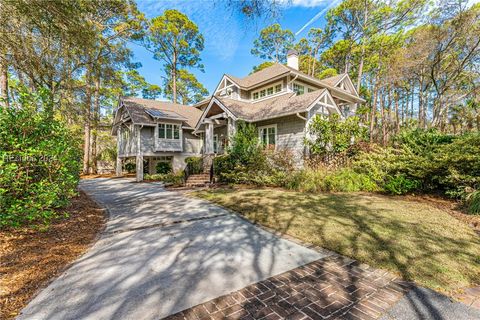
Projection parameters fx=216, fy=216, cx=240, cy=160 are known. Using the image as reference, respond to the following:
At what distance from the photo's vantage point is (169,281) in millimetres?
2822

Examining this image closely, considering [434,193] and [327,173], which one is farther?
[327,173]

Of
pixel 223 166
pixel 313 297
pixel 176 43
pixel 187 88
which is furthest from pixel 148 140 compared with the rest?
pixel 187 88

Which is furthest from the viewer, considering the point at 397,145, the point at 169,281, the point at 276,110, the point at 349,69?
the point at 349,69

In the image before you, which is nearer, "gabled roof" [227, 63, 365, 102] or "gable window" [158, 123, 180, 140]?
"gabled roof" [227, 63, 365, 102]

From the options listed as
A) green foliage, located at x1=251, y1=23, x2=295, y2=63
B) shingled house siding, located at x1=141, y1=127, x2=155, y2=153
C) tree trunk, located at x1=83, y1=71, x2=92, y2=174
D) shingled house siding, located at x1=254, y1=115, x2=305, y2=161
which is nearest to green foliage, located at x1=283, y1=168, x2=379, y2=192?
shingled house siding, located at x1=254, y1=115, x2=305, y2=161

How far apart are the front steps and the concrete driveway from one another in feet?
22.0

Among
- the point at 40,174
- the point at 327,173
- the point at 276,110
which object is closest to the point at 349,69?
the point at 276,110

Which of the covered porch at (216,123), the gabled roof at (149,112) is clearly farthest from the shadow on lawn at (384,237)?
the gabled roof at (149,112)

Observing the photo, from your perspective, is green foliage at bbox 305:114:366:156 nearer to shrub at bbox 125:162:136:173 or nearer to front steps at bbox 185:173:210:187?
front steps at bbox 185:173:210:187

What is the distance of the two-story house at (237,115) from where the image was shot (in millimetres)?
12898

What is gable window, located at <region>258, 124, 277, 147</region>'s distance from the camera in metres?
13.8

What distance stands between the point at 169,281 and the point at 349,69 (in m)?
30.8

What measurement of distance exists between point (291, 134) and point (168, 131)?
10.3m

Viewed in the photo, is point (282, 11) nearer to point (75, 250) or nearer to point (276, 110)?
point (75, 250)
